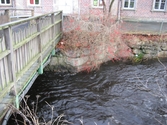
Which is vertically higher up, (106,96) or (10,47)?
(10,47)

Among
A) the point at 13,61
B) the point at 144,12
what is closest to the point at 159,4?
the point at 144,12

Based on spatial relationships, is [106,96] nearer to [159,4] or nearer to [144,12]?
[144,12]

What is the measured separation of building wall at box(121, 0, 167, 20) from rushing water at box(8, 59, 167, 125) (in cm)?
845

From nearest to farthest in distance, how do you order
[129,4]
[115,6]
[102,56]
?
[102,56], [115,6], [129,4]

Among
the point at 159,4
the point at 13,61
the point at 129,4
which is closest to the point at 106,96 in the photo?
the point at 13,61

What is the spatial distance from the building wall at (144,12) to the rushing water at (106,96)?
27.7 feet

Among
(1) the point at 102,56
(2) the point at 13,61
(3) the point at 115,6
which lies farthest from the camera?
(3) the point at 115,6

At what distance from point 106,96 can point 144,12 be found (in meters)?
12.9

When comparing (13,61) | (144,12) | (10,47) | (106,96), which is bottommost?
(106,96)

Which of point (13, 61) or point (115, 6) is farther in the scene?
point (115, 6)

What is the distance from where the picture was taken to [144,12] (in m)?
17.7

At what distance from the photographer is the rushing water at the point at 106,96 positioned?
628 centimetres

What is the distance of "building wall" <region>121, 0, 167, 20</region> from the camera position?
690 inches

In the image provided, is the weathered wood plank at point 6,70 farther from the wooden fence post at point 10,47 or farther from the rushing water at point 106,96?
the rushing water at point 106,96
